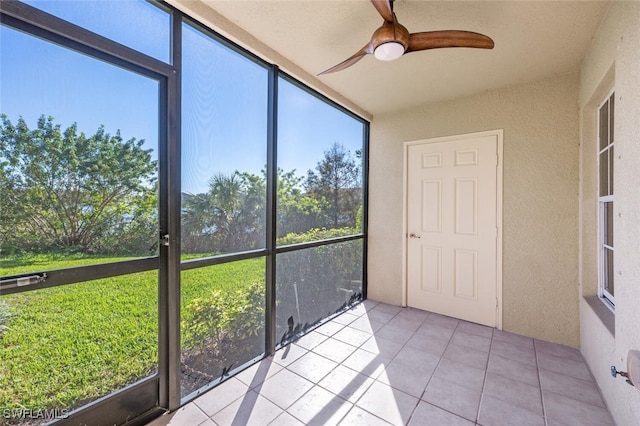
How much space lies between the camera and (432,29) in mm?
1870

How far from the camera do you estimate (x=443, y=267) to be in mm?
3111

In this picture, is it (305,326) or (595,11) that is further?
(305,326)

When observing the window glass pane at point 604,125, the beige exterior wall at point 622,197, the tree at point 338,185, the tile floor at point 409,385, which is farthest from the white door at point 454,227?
the beige exterior wall at point 622,197

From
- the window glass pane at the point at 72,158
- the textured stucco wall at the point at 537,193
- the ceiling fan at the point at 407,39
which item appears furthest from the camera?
the textured stucco wall at the point at 537,193

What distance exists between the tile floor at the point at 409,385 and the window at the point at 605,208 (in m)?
0.67

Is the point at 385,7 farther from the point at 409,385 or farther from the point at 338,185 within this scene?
the point at 409,385

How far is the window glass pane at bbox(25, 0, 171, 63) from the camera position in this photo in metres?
1.26

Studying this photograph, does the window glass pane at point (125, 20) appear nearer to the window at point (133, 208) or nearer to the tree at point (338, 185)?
the window at point (133, 208)

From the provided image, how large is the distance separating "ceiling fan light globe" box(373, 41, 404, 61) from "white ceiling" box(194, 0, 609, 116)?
1.00 feet

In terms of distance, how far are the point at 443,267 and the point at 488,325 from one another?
710 millimetres

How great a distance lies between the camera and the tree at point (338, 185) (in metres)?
2.90

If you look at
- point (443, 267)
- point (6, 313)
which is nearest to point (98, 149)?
point (6, 313)

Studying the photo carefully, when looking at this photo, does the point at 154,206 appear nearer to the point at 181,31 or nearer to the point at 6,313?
the point at 6,313

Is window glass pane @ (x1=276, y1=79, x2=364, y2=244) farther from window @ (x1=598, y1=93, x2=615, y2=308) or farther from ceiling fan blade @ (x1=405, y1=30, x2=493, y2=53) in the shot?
window @ (x1=598, y1=93, x2=615, y2=308)
